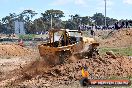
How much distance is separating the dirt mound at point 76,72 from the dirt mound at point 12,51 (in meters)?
21.1

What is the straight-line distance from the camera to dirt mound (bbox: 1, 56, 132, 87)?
59.0 feet

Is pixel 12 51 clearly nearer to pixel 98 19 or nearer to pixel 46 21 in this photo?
pixel 46 21

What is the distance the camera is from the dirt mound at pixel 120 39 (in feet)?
149

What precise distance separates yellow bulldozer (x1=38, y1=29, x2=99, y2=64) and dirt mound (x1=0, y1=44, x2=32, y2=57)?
731 inches

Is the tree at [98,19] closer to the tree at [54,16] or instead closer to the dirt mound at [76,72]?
the tree at [54,16]

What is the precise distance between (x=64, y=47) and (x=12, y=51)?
71.8 ft

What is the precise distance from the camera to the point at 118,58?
20.7 metres

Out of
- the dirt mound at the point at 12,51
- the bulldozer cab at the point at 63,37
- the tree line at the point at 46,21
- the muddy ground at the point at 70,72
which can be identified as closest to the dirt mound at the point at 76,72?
the muddy ground at the point at 70,72

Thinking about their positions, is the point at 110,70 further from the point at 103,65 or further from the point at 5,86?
the point at 5,86

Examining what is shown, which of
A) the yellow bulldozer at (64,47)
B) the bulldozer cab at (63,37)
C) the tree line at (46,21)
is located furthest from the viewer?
the tree line at (46,21)

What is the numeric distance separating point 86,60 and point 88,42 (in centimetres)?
373

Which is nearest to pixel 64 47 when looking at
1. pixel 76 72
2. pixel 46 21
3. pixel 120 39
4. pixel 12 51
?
pixel 76 72

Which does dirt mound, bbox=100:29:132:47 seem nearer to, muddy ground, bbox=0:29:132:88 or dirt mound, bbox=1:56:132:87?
muddy ground, bbox=0:29:132:88

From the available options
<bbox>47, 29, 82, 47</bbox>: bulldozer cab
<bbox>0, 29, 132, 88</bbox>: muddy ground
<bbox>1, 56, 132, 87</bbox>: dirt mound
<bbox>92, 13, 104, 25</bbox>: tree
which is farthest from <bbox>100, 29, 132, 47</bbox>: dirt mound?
<bbox>92, 13, 104, 25</bbox>: tree
